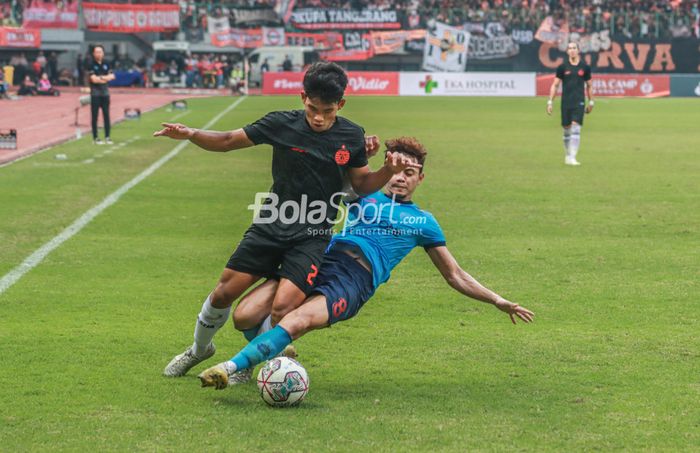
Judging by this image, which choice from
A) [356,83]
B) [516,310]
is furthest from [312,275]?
[356,83]

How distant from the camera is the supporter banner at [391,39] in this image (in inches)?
2419

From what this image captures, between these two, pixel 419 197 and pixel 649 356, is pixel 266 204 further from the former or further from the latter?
pixel 419 197

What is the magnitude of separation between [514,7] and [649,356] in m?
58.4

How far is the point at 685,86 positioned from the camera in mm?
53469

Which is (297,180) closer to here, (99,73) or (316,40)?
(99,73)

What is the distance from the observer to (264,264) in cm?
687

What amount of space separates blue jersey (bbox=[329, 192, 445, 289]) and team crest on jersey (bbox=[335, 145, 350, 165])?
37cm

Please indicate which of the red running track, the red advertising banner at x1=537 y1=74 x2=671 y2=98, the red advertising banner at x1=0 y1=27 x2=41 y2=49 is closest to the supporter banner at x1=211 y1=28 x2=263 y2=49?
the red running track

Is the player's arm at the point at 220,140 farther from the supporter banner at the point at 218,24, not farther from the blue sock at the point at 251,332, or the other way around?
the supporter banner at the point at 218,24

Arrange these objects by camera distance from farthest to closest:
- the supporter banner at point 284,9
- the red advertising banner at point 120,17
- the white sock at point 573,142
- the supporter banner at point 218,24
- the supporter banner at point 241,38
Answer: the supporter banner at point 218,24 → the supporter banner at point 284,9 → the supporter banner at point 241,38 → the red advertising banner at point 120,17 → the white sock at point 573,142

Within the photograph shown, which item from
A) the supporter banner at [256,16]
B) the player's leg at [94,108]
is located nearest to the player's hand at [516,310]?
the player's leg at [94,108]

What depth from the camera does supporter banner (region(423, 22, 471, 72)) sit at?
6003 centimetres

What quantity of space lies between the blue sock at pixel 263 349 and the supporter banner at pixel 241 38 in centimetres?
5711

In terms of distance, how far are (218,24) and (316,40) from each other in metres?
5.71
